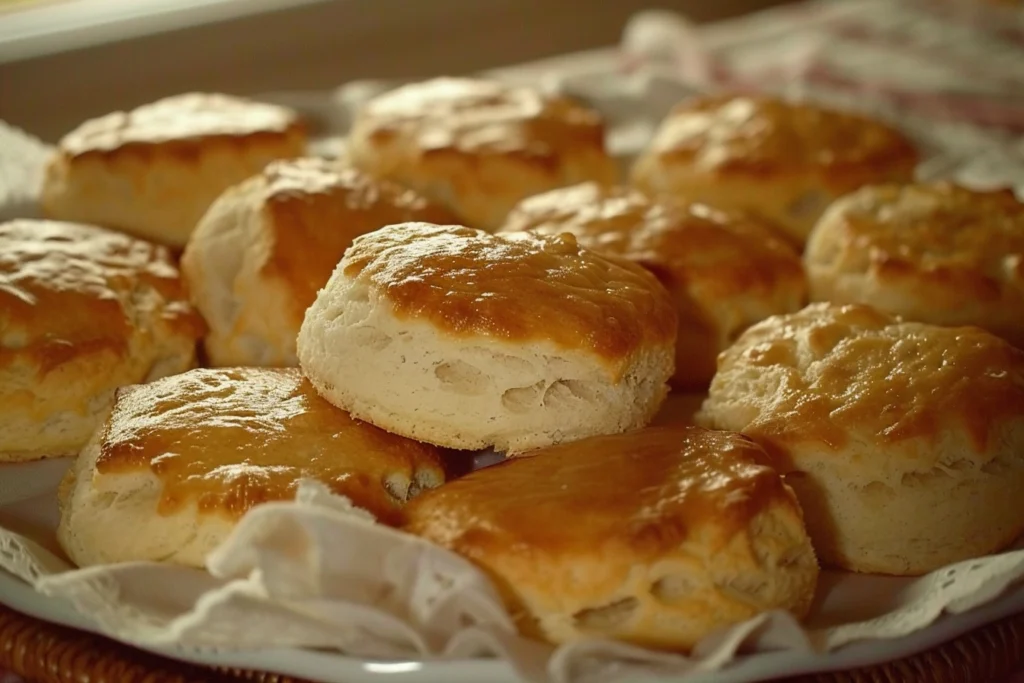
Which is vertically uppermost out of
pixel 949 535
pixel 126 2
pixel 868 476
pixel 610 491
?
pixel 126 2

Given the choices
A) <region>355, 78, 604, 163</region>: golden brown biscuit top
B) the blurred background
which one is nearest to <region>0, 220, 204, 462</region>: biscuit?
<region>355, 78, 604, 163</region>: golden brown biscuit top

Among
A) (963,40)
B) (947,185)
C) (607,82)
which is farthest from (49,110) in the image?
(963,40)

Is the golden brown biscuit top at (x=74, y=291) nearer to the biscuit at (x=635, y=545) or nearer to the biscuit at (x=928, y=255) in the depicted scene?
the biscuit at (x=635, y=545)

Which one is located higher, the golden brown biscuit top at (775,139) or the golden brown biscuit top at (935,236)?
Answer: the golden brown biscuit top at (775,139)

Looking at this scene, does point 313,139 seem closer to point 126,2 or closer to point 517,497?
point 126,2

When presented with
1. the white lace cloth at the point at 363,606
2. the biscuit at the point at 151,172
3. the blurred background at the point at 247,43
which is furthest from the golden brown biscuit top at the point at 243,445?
the blurred background at the point at 247,43

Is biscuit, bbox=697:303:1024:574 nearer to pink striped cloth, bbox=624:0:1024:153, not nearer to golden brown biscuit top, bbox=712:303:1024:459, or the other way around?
golden brown biscuit top, bbox=712:303:1024:459
